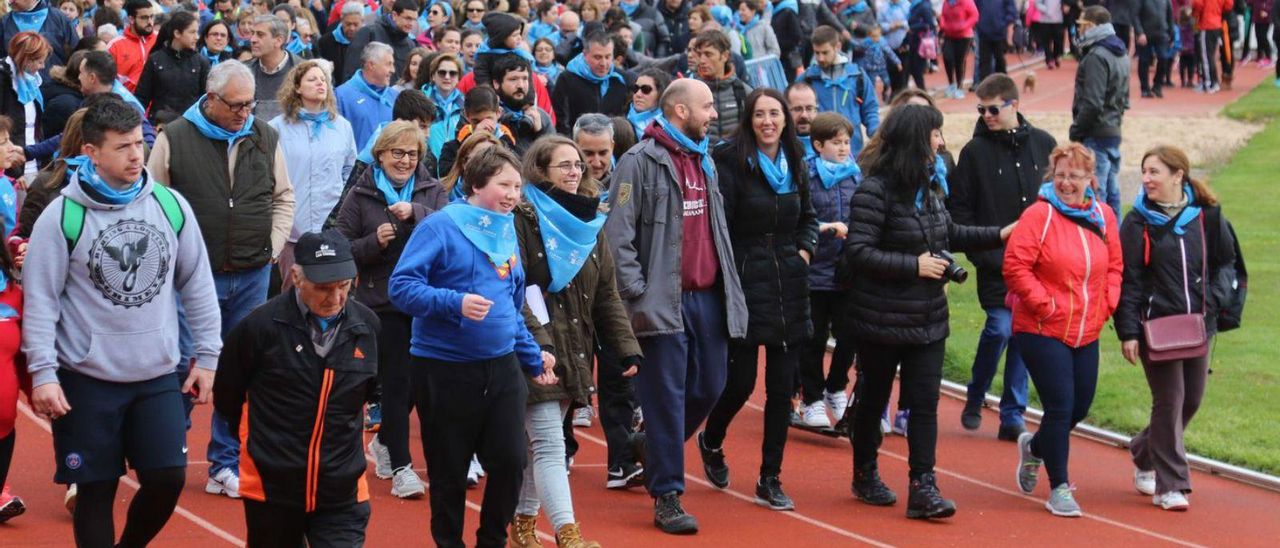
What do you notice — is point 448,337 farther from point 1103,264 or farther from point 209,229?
point 1103,264

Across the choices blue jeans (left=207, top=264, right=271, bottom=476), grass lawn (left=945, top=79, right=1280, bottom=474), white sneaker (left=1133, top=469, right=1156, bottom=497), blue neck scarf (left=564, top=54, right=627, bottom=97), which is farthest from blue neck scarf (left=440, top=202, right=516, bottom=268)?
blue neck scarf (left=564, top=54, right=627, bottom=97)

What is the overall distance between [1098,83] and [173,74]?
6.94 meters

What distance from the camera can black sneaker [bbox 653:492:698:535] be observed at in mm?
8273

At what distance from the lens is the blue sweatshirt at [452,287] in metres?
6.90

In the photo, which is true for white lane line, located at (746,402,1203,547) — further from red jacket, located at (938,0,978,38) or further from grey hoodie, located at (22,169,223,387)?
red jacket, located at (938,0,978,38)

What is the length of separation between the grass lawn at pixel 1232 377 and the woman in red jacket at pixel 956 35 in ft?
27.3

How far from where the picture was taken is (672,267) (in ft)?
27.0

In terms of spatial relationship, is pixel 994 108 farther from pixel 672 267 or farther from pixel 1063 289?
pixel 672 267

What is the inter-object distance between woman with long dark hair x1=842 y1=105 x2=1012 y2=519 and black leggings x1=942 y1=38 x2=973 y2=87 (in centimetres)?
1954

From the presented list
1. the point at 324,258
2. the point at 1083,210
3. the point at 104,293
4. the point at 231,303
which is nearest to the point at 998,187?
the point at 1083,210

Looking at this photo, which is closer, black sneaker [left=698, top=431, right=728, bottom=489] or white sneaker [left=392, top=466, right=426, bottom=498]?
white sneaker [left=392, top=466, right=426, bottom=498]

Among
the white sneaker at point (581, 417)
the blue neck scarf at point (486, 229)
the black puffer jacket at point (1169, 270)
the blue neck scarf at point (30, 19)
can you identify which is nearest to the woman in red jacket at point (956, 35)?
the blue neck scarf at point (30, 19)

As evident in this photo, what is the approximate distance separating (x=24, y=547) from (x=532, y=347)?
2.34m

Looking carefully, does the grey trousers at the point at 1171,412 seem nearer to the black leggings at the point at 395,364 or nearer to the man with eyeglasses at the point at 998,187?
the man with eyeglasses at the point at 998,187
